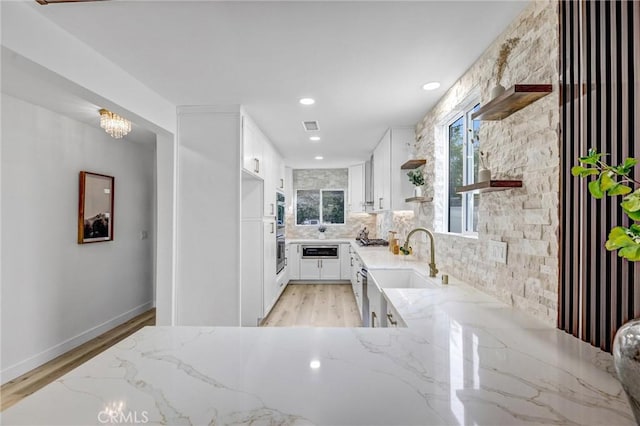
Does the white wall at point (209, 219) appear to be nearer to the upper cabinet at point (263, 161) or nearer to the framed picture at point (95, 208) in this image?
the upper cabinet at point (263, 161)

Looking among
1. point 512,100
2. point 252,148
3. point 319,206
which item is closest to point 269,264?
point 252,148

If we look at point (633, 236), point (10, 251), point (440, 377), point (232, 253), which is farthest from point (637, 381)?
point (10, 251)

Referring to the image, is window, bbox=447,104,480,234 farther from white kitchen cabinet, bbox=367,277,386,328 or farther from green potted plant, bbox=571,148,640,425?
green potted plant, bbox=571,148,640,425

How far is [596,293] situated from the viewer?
3.73 feet

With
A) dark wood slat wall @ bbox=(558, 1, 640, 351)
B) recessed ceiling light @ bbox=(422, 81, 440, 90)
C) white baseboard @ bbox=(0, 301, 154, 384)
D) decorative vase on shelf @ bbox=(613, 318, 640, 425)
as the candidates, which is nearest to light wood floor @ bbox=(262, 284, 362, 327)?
white baseboard @ bbox=(0, 301, 154, 384)

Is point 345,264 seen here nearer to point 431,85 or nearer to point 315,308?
point 315,308

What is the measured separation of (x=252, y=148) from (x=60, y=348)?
9.16ft

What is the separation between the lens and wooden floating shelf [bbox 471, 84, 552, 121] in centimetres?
137

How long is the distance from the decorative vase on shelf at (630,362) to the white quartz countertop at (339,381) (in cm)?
8

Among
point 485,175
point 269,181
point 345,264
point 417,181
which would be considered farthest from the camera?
point 345,264

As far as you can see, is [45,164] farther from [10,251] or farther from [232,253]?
[232,253]

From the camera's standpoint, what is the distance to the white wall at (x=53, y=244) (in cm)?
265

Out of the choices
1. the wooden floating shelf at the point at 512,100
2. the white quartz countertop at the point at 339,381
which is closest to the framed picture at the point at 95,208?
the white quartz countertop at the point at 339,381

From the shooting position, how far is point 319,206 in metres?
7.05
